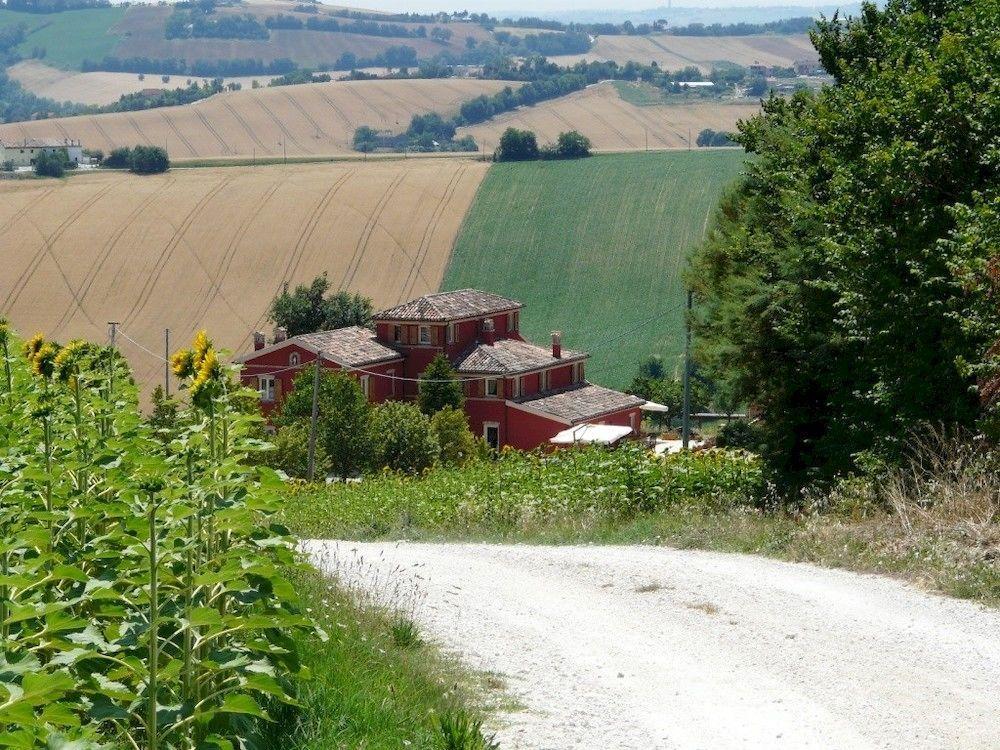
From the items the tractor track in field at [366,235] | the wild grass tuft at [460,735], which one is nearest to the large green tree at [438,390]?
the tractor track in field at [366,235]

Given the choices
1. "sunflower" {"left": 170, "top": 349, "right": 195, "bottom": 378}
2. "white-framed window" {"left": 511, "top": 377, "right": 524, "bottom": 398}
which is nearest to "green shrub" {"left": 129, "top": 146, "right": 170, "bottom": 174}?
"white-framed window" {"left": 511, "top": 377, "right": 524, "bottom": 398}

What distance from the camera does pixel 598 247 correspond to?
98.9 meters

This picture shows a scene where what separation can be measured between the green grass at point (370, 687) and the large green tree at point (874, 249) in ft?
25.6

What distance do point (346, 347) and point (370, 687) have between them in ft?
208

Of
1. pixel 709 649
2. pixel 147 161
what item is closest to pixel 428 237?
pixel 147 161

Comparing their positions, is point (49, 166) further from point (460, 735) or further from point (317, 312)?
point (460, 735)

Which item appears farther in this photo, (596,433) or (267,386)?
(267,386)

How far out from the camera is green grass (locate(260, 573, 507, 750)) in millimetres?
6094

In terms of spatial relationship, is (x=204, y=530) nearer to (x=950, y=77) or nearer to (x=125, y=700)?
(x=125, y=700)

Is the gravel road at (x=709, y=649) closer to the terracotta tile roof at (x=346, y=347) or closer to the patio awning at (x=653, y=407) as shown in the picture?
the terracotta tile roof at (x=346, y=347)

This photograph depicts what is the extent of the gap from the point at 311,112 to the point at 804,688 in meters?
193

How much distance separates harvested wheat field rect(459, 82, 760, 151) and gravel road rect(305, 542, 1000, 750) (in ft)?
486

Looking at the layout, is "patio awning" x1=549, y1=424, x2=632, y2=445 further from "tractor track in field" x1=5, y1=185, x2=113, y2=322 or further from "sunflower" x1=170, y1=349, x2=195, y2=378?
"sunflower" x1=170, y1=349, x2=195, y2=378

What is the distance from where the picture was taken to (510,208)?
108 metres
